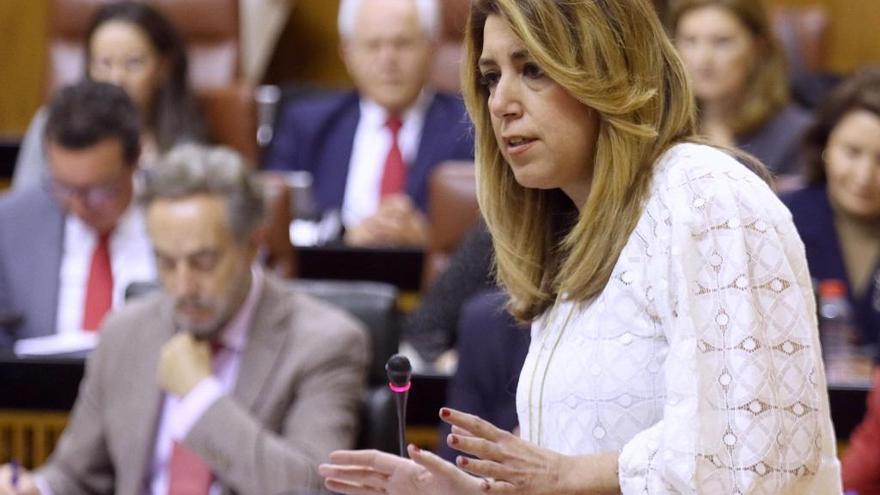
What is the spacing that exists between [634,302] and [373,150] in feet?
8.35

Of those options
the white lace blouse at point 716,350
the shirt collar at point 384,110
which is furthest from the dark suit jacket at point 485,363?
the shirt collar at point 384,110

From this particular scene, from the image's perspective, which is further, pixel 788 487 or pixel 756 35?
pixel 756 35

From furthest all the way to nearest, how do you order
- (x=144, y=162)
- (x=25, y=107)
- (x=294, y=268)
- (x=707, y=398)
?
(x=25, y=107)
(x=144, y=162)
(x=294, y=268)
(x=707, y=398)

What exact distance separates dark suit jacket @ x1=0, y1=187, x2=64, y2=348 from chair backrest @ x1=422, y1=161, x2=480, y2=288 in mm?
668

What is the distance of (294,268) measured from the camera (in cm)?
292

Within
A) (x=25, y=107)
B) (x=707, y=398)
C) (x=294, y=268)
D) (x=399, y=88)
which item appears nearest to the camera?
(x=707, y=398)

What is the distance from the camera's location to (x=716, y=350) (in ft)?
3.41

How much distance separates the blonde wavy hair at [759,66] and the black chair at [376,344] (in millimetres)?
1225

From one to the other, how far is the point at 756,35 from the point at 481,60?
2.25 metres

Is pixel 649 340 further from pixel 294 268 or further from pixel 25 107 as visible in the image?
pixel 25 107

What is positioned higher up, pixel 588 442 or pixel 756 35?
pixel 756 35

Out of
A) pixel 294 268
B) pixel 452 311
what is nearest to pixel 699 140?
pixel 452 311

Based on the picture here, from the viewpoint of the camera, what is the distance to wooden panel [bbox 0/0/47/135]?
15.6ft

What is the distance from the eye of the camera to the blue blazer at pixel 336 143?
3443 mm
